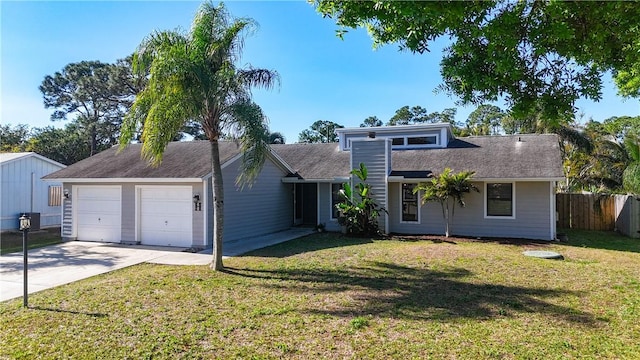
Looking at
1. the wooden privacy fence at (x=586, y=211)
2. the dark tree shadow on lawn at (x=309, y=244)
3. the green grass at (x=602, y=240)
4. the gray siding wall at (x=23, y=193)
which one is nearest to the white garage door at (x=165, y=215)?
the dark tree shadow on lawn at (x=309, y=244)

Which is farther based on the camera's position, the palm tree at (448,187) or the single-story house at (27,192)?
the single-story house at (27,192)

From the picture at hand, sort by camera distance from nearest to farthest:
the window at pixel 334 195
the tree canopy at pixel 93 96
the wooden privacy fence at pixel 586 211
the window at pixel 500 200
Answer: the window at pixel 500 200 → the wooden privacy fence at pixel 586 211 → the window at pixel 334 195 → the tree canopy at pixel 93 96

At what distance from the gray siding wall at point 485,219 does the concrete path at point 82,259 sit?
4764mm

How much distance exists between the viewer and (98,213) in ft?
48.0

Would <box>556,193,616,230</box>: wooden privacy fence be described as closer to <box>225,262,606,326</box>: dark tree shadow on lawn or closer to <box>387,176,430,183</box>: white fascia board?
<box>387,176,430,183</box>: white fascia board

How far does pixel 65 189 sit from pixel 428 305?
14.3 meters

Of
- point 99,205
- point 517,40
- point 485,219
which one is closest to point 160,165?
point 99,205

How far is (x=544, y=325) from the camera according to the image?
5.81 m

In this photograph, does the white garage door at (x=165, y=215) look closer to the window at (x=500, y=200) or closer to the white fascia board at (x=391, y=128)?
the white fascia board at (x=391, y=128)

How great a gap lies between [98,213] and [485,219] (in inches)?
558

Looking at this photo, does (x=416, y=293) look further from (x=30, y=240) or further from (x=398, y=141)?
(x=30, y=240)

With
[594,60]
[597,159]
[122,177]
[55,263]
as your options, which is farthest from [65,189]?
[597,159]

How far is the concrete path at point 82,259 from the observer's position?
28.5 feet

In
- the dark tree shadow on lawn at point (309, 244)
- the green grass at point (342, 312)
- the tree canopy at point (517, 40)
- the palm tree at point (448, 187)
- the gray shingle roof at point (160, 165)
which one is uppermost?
the tree canopy at point (517, 40)
